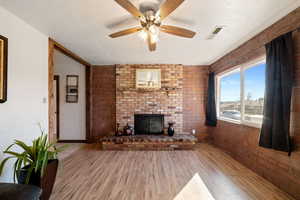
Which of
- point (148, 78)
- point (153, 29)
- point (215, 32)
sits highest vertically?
point (215, 32)

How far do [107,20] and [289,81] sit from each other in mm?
2706

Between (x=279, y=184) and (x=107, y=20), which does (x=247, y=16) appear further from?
(x=279, y=184)

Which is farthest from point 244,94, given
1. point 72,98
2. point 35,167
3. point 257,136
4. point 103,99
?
point 72,98

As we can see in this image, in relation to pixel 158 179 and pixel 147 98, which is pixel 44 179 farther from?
pixel 147 98

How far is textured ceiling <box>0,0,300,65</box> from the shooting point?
191 centimetres

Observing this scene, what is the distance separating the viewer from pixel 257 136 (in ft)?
8.79

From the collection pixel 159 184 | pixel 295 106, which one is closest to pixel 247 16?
pixel 295 106

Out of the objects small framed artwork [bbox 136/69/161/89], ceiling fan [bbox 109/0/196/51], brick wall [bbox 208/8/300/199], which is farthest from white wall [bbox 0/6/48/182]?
brick wall [bbox 208/8/300/199]

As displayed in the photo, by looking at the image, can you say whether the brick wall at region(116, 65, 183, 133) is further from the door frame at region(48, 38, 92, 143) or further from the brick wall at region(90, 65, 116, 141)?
the door frame at region(48, 38, 92, 143)

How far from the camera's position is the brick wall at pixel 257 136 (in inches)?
78.6

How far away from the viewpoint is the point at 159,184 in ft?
7.57

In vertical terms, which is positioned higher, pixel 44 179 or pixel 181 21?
pixel 181 21

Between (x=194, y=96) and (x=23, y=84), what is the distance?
428 centimetres

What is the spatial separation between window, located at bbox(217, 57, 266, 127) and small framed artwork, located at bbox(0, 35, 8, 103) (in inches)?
156
